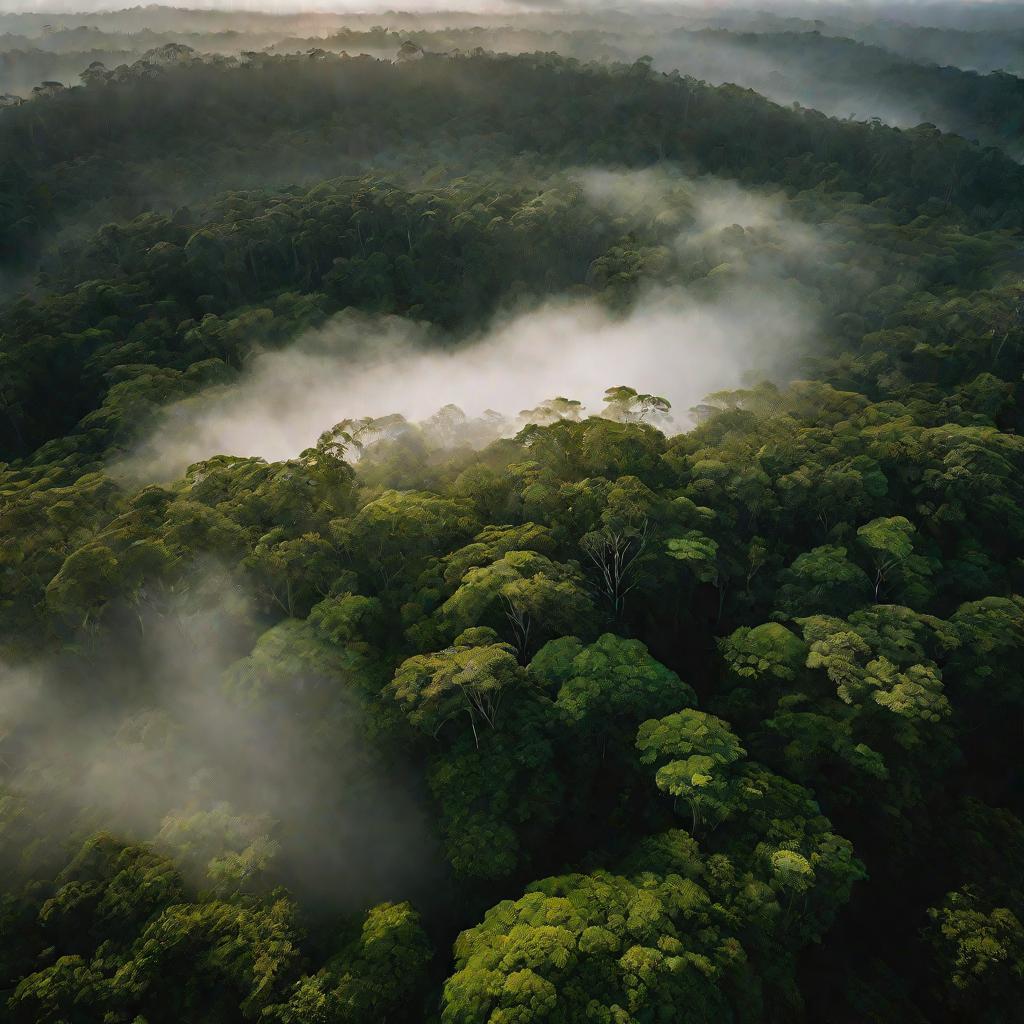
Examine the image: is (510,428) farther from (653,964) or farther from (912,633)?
(653,964)

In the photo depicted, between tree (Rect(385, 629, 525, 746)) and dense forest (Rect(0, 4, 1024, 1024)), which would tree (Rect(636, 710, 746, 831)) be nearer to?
dense forest (Rect(0, 4, 1024, 1024))

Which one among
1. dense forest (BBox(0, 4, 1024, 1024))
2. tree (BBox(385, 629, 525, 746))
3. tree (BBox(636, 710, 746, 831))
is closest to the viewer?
dense forest (BBox(0, 4, 1024, 1024))

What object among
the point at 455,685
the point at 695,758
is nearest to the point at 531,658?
the point at 455,685

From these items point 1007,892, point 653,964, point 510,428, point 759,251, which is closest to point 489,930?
point 653,964

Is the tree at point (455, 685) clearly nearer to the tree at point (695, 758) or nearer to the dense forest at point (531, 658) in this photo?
the dense forest at point (531, 658)

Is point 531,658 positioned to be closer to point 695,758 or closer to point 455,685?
point 455,685

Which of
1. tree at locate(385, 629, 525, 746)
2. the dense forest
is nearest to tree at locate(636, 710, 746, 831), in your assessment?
the dense forest

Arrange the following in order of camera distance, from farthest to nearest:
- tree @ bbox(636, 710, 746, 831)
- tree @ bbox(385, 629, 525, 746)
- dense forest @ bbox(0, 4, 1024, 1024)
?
tree @ bbox(385, 629, 525, 746) < tree @ bbox(636, 710, 746, 831) < dense forest @ bbox(0, 4, 1024, 1024)

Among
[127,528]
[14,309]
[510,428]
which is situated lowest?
[14,309]
